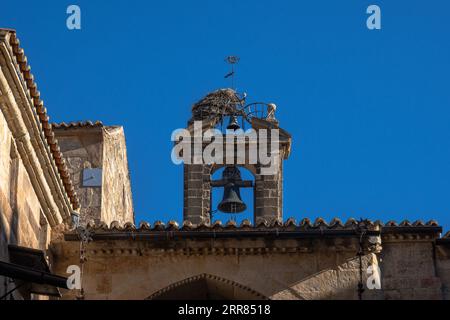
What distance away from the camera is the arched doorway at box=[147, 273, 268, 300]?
71.8ft

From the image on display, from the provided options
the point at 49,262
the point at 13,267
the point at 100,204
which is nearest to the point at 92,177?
the point at 100,204

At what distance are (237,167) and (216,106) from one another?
150 cm

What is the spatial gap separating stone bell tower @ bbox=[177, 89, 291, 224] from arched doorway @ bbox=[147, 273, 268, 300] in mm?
3013

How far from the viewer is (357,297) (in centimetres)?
2178

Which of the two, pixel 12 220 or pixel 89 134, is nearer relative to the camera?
pixel 12 220

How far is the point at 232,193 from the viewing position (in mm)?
25438

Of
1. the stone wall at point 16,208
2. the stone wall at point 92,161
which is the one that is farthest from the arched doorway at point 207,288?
the stone wall at point 92,161

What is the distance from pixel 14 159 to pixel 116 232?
1814 mm

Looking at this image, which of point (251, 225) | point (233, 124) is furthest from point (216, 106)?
point (251, 225)

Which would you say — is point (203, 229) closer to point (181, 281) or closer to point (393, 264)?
point (181, 281)

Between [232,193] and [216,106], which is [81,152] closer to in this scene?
[216,106]

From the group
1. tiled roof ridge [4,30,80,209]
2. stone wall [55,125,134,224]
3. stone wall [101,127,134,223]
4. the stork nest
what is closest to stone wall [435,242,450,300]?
tiled roof ridge [4,30,80,209]

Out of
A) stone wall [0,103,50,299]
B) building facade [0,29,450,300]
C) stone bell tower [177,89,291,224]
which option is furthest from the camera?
stone bell tower [177,89,291,224]

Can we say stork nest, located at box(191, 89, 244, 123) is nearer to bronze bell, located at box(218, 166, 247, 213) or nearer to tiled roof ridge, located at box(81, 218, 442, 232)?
bronze bell, located at box(218, 166, 247, 213)
